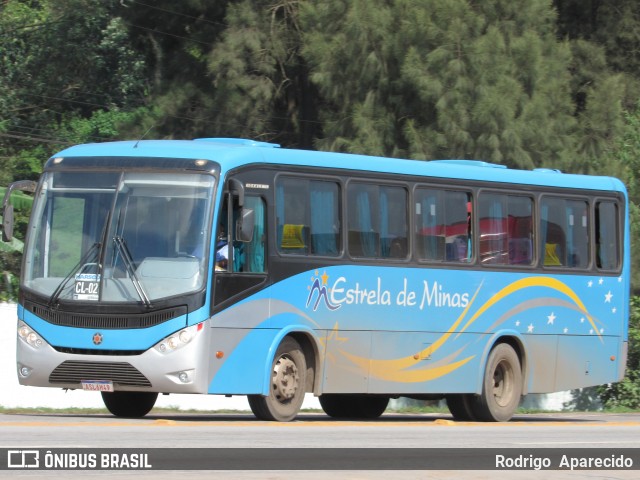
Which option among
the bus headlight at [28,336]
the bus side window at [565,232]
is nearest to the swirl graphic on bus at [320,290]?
the bus headlight at [28,336]

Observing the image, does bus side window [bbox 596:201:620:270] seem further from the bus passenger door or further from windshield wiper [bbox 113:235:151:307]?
windshield wiper [bbox 113:235:151:307]

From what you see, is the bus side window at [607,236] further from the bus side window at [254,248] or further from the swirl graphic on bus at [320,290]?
the bus side window at [254,248]

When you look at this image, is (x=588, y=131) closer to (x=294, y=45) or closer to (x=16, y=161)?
(x=294, y=45)

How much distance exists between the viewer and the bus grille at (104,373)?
50.4 ft

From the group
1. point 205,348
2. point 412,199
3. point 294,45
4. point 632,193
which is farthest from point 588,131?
point 205,348

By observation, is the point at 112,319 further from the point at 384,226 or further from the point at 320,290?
Result: the point at 384,226

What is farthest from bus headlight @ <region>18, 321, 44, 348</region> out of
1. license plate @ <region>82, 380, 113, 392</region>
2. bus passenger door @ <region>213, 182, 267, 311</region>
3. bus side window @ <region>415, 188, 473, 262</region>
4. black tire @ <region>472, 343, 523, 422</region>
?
black tire @ <region>472, 343, 523, 422</region>

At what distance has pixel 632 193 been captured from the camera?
29344mm

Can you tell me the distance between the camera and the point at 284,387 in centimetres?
1655

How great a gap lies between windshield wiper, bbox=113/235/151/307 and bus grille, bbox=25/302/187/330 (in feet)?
0.56

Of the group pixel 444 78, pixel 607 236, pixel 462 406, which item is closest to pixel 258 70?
pixel 444 78

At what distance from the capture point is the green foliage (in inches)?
1051

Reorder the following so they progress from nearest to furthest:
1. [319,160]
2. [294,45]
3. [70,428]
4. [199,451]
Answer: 1. [199,451]
2. [70,428]
3. [319,160]
4. [294,45]

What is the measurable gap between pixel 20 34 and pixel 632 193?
22836mm
